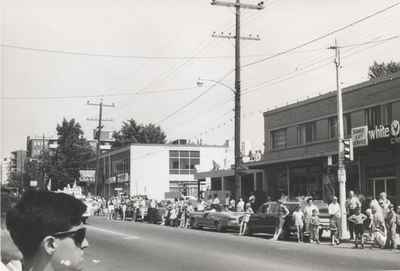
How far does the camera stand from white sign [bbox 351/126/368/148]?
30.8m

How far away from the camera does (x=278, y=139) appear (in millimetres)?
44500

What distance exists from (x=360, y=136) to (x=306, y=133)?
30.7 feet

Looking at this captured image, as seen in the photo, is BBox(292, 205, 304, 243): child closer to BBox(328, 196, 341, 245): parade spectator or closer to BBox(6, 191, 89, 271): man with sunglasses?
BBox(328, 196, 341, 245): parade spectator

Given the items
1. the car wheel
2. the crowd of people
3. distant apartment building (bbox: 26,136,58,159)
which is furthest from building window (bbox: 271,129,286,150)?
distant apartment building (bbox: 26,136,58,159)

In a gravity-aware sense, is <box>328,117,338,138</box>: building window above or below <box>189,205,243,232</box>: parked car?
above

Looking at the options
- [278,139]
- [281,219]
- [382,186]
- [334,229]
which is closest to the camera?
[334,229]


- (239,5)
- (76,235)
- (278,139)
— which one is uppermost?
(239,5)

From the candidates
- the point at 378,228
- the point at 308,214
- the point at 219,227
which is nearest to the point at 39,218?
the point at 378,228

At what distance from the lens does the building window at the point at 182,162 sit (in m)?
78.6

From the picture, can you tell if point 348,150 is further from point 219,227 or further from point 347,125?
point 347,125

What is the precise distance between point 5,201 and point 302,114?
38.4 metres

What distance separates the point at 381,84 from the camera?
3359cm

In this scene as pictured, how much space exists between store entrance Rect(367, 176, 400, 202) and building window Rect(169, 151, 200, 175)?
150 ft

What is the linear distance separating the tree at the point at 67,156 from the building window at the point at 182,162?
832 inches
